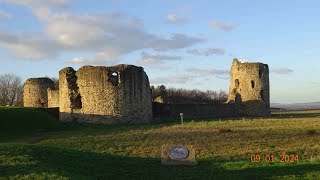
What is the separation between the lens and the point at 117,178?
449 inches

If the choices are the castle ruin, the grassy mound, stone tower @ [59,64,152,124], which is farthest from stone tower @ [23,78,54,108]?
the grassy mound

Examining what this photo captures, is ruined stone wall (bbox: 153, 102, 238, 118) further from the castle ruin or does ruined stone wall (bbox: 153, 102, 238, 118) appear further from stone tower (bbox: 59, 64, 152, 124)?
stone tower (bbox: 59, 64, 152, 124)

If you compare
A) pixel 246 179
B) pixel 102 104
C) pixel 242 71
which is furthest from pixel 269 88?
pixel 246 179

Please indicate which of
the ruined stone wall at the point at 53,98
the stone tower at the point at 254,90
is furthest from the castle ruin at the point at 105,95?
the stone tower at the point at 254,90

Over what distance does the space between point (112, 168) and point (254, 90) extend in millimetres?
34419

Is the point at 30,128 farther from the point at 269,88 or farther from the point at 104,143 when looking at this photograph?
the point at 269,88

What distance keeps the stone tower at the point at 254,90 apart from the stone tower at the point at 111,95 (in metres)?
15.3

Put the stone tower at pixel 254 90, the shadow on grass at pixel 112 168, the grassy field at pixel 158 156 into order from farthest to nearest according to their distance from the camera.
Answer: the stone tower at pixel 254 90, the grassy field at pixel 158 156, the shadow on grass at pixel 112 168

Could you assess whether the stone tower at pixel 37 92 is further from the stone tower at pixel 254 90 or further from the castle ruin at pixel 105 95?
the stone tower at pixel 254 90

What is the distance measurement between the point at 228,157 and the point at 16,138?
1394 cm

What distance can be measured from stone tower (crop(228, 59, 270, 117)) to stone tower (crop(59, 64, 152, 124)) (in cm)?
1534

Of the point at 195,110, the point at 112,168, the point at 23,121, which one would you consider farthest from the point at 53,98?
the point at 112,168

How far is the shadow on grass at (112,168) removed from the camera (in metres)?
11.3

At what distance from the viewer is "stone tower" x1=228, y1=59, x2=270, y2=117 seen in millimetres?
45031
